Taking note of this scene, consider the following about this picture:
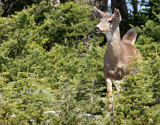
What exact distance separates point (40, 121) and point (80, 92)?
1258 mm

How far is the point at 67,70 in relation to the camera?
8070 mm

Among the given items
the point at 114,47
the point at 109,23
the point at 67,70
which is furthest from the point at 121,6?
the point at 114,47

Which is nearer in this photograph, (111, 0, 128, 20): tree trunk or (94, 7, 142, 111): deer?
(94, 7, 142, 111): deer

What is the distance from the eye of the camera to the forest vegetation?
4.02 meters

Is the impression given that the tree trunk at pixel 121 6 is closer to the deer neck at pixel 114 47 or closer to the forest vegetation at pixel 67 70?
the forest vegetation at pixel 67 70

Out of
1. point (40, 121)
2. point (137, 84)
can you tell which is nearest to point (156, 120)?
point (137, 84)

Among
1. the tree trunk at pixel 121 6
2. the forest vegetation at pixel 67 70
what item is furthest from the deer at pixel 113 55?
the tree trunk at pixel 121 6

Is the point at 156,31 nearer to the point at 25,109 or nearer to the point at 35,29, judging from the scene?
the point at 35,29

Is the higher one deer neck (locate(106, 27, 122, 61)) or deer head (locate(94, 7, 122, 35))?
deer head (locate(94, 7, 122, 35))

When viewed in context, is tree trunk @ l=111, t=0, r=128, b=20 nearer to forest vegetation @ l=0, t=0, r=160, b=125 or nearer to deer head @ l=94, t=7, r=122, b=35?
forest vegetation @ l=0, t=0, r=160, b=125

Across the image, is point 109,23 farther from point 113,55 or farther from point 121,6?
point 121,6

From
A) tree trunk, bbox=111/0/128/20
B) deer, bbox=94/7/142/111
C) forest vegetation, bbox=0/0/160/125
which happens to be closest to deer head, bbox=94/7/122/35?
Answer: deer, bbox=94/7/142/111

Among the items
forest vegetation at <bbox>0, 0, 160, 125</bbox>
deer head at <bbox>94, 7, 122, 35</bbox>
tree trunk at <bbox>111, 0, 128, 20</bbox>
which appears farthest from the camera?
tree trunk at <bbox>111, 0, 128, 20</bbox>

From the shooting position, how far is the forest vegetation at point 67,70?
13.2 ft
